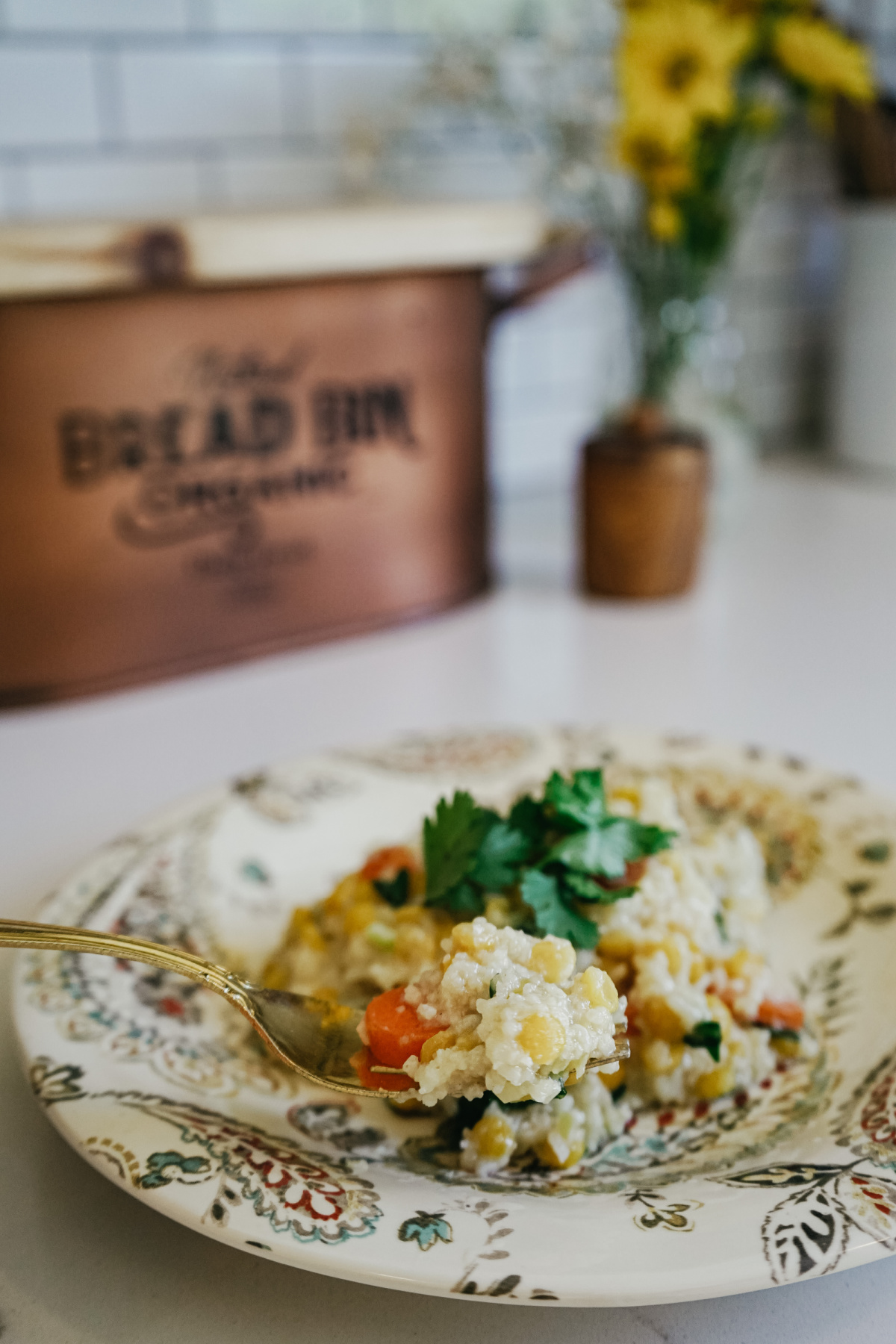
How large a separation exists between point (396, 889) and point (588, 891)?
0.35 ft

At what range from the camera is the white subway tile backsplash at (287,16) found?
4.33 ft

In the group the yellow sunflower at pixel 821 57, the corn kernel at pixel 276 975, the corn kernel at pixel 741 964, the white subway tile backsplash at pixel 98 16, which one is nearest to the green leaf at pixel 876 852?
the corn kernel at pixel 741 964

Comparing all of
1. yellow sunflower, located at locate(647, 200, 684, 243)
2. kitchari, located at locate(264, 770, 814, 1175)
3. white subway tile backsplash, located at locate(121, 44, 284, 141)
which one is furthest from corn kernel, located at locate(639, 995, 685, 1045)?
white subway tile backsplash, located at locate(121, 44, 284, 141)

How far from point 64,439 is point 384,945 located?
1.78ft

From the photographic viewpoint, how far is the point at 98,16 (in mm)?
1237

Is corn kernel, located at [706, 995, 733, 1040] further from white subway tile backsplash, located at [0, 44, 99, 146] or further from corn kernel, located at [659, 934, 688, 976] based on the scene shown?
white subway tile backsplash, located at [0, 44, 99, 146]

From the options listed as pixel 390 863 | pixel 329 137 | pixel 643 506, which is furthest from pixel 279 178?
pixel 390 863

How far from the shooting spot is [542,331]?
1.68m

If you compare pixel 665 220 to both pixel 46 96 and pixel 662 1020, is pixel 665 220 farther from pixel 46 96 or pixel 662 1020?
pixel 662 1020

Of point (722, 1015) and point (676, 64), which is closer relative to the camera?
point (722, 1015)

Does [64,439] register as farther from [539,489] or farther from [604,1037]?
[539,489]

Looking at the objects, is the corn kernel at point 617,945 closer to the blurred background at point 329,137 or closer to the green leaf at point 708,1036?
the green leaf at point 708,1036

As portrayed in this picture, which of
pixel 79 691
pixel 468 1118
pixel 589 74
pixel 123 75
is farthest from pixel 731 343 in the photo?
pixel 468 1118

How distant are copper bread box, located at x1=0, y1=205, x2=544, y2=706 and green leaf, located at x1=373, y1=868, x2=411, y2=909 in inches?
18.6
